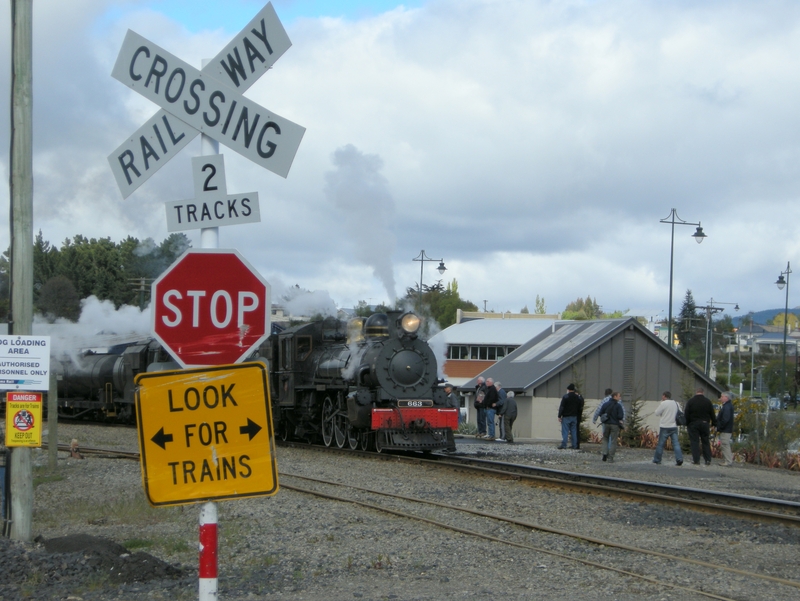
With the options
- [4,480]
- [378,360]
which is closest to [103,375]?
[378,360]

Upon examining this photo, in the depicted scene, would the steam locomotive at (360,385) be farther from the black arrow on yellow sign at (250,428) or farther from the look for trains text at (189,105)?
the black arrow on yellow sign at (250,428)

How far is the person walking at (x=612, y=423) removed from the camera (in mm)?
18359

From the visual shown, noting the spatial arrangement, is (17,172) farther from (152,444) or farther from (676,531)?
(676,531)

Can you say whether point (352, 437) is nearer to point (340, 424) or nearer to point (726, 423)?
point (340, 424)

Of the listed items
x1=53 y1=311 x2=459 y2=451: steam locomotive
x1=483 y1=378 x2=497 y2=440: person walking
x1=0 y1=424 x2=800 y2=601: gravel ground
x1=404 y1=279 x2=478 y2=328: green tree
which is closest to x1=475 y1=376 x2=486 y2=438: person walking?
x1=483 y1=378 x2=497 y2=440: person walking

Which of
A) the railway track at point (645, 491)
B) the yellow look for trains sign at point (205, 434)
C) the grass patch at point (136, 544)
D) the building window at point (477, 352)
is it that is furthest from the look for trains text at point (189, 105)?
the building window at point (477, 352)

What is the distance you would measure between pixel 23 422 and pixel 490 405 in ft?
60.4

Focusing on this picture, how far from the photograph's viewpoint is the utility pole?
8.54 meters

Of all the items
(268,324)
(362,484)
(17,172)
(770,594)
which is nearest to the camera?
(268,324)

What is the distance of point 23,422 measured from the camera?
8.40 meters

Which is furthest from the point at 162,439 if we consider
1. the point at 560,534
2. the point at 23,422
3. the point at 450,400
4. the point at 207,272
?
the point at 450,400

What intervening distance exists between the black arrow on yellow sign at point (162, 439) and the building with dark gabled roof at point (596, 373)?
1134 inches

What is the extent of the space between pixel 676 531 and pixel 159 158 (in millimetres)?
7556

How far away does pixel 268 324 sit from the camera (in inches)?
173
